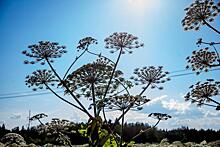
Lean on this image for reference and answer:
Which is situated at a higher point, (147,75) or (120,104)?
(147,75)

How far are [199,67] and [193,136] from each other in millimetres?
20964

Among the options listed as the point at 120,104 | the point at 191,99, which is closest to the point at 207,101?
the point at 191,99

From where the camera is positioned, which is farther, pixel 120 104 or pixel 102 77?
pixel 102 77

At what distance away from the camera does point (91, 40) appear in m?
5.44

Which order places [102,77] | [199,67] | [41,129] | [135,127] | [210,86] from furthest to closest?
[135,127], [41,129], [102,77], [199,67], [210,86]

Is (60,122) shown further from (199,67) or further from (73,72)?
(199,67)

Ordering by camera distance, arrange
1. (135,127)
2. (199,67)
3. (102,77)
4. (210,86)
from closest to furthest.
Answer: (210,86), (199,67), (102,77), (135,127)

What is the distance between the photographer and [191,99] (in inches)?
177

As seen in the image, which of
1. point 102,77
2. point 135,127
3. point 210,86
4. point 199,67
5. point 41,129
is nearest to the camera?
point 210,86

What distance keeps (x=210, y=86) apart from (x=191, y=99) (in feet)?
1.16

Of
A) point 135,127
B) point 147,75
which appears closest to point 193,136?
point 135,127

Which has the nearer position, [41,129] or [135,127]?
[41,129]

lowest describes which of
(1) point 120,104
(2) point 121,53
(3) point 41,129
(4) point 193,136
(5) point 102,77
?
(4) point 193,136

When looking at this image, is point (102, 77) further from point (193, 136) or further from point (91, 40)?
point (193, 136)
